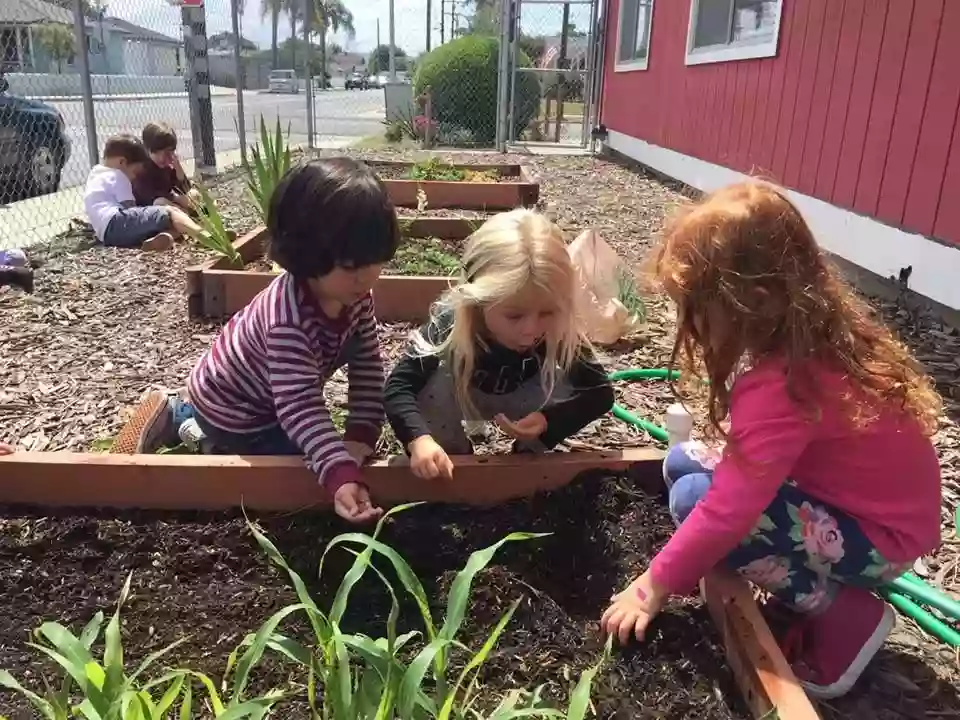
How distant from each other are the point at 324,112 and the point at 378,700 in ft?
82.5

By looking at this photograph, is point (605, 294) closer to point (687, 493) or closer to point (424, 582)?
point (687, 493)

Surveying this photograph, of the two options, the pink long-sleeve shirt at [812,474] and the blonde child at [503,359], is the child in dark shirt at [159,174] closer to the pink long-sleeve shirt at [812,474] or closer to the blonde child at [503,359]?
the blonde child at [503,359]

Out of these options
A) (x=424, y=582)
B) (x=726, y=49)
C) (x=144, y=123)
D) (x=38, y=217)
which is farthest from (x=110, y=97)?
(x=424, y=582)

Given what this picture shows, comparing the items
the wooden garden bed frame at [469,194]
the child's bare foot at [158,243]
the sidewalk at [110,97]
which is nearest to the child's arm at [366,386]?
the child's bare foot at [158,243]

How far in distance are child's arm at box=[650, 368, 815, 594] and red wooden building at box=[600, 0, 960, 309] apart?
90 cm

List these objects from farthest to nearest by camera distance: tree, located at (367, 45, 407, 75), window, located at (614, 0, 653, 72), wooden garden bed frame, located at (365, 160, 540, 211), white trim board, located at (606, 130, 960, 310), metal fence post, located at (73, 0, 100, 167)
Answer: tree, located at (367, 45, 407, 75)
window, located at (614, 0, 653, 72)
wooden garden bed frame, located at (365, 160, 540, 211)
metal fence post, located at (73, 0, 100, 167)
white trim board, located at (606, 130, 960, 310)

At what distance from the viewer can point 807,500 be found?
163 centimetres

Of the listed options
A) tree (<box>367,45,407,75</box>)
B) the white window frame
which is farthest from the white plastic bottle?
tree (<box>367,45,407,75</box>)

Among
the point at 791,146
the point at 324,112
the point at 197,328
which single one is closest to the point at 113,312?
the point at 197,328

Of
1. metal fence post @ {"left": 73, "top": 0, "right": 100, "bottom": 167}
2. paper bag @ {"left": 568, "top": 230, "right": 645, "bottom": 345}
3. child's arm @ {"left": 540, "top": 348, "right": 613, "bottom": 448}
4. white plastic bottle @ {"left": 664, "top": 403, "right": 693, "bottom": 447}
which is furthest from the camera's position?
metal fence post @ {"left": 73, "top": 0, "right": 100, "bottom": 167}

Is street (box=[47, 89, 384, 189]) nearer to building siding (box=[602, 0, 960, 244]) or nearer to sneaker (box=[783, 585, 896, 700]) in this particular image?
building siding (box=[602, 0, 960, 244])

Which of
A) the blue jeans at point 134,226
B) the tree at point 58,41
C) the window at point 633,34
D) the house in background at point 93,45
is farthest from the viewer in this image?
the window at point 633,34

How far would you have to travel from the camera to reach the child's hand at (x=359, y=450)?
2.04 m

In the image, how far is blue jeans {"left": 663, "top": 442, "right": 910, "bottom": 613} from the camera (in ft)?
5.22
